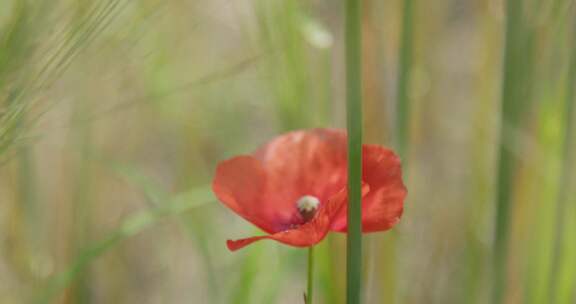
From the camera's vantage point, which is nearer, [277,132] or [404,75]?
[404,75]

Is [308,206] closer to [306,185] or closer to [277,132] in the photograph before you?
[306,185]

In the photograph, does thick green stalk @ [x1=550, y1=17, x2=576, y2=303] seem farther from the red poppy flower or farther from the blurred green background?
the red poppy flower

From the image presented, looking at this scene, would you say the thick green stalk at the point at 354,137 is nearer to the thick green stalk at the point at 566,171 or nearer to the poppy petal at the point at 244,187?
the poppy petal at the point at 244,187

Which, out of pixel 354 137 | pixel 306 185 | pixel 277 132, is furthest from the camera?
pixel 277 132

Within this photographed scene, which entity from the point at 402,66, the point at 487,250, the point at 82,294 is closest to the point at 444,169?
the point at 487,250

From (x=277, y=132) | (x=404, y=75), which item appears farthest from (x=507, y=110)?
(x=277, y=132)

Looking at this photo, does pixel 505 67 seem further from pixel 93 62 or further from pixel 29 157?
pixel 29 157
